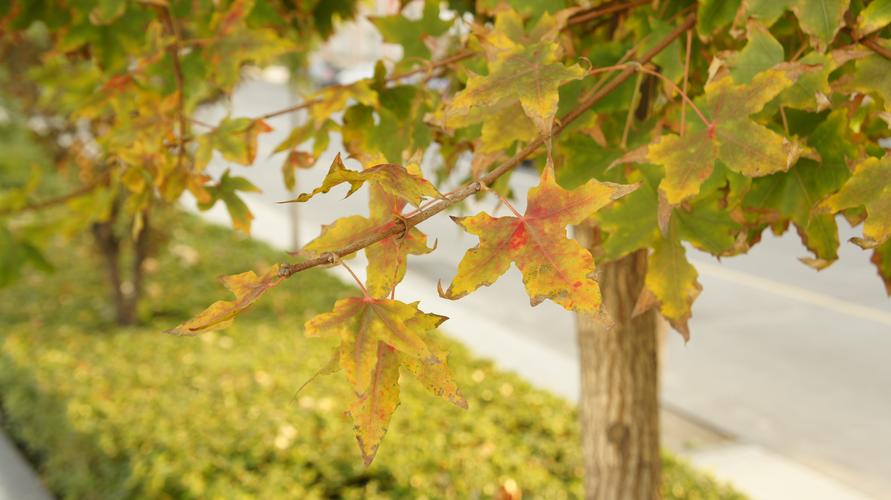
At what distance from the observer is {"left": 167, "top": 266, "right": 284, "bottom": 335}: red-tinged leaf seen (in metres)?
0.73

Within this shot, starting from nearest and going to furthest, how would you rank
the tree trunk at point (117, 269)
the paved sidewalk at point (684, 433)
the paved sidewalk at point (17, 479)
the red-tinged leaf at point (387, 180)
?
the red-tinged leaf at point (387, 180)
the paved sidewalk at point (17, 479)
the paved sidewalk at point (684, 433)
the tree trunk at point (117, 269)

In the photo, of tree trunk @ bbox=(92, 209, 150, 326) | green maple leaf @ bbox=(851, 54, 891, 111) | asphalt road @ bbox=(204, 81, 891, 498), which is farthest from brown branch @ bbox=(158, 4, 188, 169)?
tree trunk @ bbox=(92, 209, 150, 326)

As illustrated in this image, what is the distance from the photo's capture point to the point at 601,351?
2102 mm

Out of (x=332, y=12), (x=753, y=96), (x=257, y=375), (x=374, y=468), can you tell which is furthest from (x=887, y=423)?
(x=753, y=96)

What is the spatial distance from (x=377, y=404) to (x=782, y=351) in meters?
5.90

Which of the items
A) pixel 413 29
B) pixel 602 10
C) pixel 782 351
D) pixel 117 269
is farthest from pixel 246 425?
pixel 782 351

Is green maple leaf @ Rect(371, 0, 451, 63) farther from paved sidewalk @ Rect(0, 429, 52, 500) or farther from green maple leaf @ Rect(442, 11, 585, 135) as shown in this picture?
paved sidewalk @ Rect(0, 429, 52, 500)

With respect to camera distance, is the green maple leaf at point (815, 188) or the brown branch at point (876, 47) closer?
the brown branch at point (876, 47)

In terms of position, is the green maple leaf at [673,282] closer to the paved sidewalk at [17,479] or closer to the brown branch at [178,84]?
the brown branch at [178,84]

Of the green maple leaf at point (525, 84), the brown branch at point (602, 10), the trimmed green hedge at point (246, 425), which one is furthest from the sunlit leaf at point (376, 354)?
the trimmed green hedge at point (246, 425)

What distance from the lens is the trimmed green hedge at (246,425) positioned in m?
3.35

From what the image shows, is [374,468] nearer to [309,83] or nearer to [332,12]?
[332,12]

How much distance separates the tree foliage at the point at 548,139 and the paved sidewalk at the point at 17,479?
2456 mm

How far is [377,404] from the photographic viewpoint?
78 cm
